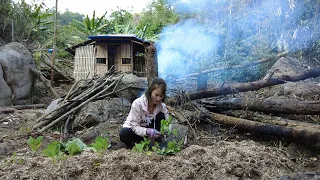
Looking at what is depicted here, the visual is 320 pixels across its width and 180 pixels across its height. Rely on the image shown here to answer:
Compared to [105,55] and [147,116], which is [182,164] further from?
[105,55]

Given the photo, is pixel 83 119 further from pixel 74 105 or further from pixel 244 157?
pixel 244 157

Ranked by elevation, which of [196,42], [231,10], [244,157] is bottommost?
[244,157]

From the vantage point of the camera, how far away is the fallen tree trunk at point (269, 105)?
456cm

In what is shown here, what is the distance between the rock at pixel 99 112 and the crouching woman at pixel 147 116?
1.70 meters

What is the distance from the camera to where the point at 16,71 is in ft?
29.7

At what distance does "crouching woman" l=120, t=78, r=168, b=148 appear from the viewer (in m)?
3.54

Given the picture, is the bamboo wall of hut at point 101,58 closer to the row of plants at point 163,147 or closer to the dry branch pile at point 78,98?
the dry branch pile at point 78,98

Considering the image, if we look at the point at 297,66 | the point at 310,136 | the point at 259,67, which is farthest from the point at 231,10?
the point at 310,136

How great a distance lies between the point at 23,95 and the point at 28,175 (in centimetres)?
744

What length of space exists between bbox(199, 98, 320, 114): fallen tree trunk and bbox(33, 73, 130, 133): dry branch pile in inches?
79.1

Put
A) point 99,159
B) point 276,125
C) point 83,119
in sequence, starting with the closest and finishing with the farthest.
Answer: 1. point 99,159
2. point 276,125
3. point 83,119

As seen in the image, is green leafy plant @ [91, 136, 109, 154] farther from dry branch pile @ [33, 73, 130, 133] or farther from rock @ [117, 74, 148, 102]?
rock @ [117, 74, 148, 102]

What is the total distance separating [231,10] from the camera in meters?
13.4

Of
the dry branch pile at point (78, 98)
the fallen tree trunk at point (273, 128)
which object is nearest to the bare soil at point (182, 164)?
A: the fallen tree trunk at point (273, 128)
